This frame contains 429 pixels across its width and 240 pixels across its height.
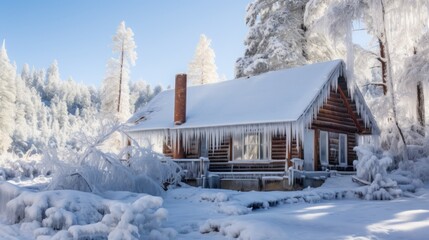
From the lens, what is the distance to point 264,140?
21500 mm

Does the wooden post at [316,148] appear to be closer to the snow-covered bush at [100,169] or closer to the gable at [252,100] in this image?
the gable at [252,100]

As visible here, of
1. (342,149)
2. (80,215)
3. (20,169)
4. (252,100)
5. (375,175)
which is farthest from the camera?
(20,169)

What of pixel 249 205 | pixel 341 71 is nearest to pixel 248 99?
pixel 341 71

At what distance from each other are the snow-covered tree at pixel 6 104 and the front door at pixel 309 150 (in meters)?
43.0

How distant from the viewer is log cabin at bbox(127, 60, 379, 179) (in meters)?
20.1

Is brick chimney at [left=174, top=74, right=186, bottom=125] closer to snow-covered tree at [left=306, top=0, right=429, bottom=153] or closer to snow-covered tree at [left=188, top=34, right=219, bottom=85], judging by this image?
snow-covered tree at [left=306, top=0, right=429, bottom=153]

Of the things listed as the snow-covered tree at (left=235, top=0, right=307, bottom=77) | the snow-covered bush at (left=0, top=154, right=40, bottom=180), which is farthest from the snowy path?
the snow-covered tree at (left=235, top=0, right=307, bottom=77)

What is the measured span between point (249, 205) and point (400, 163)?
415 inches

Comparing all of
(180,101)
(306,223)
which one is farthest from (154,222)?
(180,101)

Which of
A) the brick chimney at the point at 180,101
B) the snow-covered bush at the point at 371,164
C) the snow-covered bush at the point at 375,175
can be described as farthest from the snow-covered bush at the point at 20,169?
the snow-covered bush at the point at 375,175

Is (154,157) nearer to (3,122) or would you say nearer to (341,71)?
(341,71)

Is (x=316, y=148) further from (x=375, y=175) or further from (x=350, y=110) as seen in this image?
(x=375, y=175)

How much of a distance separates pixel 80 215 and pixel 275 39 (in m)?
25.4

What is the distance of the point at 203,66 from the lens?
159ft
